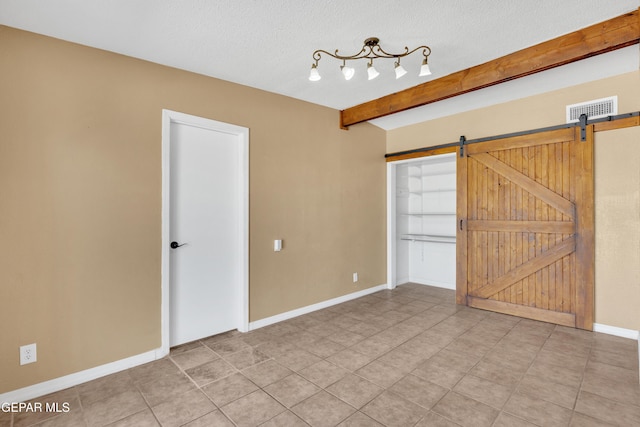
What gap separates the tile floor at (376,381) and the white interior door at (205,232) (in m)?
0.27

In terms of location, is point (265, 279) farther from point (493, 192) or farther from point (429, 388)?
point (493, 192)

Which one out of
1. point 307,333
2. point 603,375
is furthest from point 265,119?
point 603,375

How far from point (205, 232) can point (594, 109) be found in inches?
170

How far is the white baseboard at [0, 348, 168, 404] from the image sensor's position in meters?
2.29

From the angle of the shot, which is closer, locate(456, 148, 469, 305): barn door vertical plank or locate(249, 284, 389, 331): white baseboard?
locate(249, 284, 389, 331): white baseboard

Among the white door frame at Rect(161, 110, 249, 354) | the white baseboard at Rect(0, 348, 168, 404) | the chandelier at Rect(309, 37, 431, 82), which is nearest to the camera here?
the white baseboard at Rect(0, 348, 168, 404)

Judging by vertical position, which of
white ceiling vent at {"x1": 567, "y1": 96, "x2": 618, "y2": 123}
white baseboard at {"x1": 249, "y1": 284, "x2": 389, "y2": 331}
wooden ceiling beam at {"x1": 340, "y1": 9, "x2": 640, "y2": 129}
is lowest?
white baseboard at {"x1": 249, "y1": 284, "x2": 389, "y2": 331}

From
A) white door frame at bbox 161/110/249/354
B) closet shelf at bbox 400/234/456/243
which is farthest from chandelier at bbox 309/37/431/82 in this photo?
closet shelf at bbox 400/234/456/243

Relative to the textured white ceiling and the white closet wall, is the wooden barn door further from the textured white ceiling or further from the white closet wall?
the textured white ceiling

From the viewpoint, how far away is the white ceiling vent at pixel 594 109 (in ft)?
10.8

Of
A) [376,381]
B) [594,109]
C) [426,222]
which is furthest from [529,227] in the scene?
[376,381]

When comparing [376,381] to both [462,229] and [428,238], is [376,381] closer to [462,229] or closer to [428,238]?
[462,229]

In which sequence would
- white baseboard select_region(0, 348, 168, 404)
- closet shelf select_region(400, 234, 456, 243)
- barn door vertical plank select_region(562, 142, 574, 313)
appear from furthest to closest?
closet shelf select_region(400, 234, 456, 243) < barn door vertical plank select_region(562, 142, 574, 313) < white baseboard select_region(0, 348, 168, 404)

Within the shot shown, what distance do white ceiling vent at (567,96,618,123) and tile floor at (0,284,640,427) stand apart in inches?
91.1
